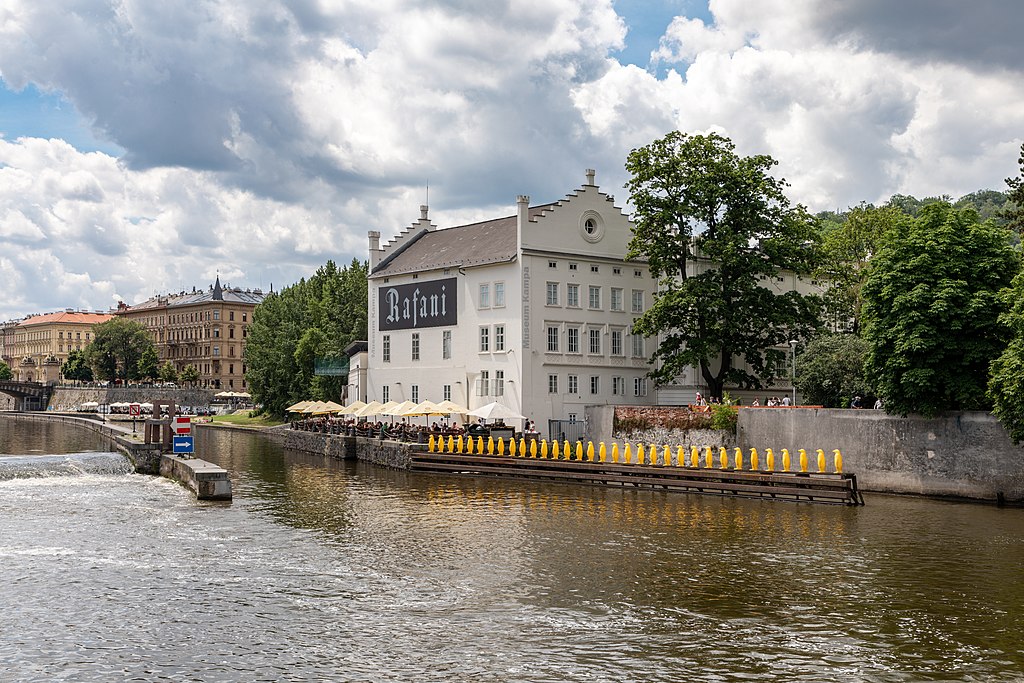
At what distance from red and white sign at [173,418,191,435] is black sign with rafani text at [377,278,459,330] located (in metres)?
20.6

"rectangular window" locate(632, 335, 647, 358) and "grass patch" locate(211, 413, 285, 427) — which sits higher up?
"rectangular window" locate(632, 335, 647, 358)

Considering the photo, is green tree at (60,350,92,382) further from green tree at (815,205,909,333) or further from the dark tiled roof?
green tree at (815,205,909,333)

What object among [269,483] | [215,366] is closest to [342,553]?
[269,483]

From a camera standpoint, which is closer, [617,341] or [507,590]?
[507,590]

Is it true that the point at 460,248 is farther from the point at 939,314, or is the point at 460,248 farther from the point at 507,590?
the point at 507,590

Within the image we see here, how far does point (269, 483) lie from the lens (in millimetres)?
46719

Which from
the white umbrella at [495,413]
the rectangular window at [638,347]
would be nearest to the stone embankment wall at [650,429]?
the white umbrella at [495,413]

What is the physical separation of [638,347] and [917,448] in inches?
1065

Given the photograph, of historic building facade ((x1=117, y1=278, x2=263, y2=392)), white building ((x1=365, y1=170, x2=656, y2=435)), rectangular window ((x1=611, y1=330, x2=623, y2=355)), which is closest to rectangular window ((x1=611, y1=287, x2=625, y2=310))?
white building ((x1=365, y1=170, x2=656, y2=435))

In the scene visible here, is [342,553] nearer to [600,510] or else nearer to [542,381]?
[600,510]

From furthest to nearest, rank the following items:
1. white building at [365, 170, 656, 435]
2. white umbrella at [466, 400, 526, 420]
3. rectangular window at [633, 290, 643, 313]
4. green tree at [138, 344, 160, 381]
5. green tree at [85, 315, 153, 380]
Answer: green tree at [85, 315, 153, 380] → green tree at [138, 344, 160, 381] → rectangular window at [633, 290, 643, 313] → white building at [365, 170, 656, 435] → white umbrella at [466, 400, 526, 420]

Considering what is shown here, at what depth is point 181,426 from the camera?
163 ft

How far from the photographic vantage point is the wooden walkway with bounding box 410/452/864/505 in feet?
→ 123

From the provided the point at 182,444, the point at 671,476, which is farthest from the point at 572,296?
the point at 182,444
